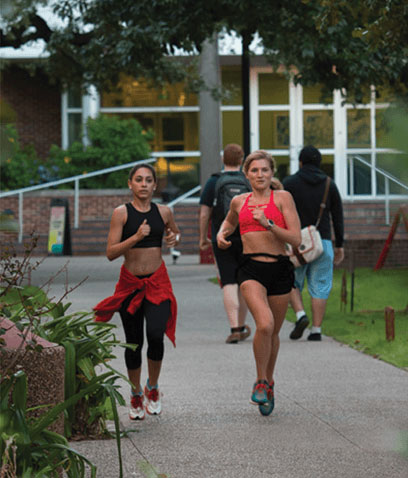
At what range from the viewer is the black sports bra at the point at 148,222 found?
6.24 meters

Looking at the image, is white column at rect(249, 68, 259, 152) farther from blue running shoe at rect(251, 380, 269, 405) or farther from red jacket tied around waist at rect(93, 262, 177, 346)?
blue running shoe at rect(251, 380, 269, 405)

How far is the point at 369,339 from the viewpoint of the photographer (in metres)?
9.47

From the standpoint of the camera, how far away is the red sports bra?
20.6 ft

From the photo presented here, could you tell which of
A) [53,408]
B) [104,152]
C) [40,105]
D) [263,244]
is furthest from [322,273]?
[40,105]

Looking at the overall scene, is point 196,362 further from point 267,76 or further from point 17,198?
point 267,76

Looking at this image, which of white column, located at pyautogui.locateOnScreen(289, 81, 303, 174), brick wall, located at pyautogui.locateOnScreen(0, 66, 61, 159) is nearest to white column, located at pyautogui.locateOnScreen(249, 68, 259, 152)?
white column, located at pyautogui.locateOnScreen(289, 81, 303, 174)

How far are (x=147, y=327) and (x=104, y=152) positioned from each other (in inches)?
914

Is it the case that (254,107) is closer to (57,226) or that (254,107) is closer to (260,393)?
(57,226)

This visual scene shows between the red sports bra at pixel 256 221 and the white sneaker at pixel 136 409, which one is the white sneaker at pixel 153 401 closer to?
the white sneaker at pixel 136 409

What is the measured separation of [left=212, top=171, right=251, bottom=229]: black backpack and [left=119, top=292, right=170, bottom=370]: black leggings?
3.01 metres

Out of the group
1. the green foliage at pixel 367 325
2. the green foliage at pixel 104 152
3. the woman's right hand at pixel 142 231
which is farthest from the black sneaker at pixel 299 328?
the green foliage at pixel 104 152

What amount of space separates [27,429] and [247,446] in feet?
5.95

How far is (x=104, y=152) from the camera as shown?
29.0 metres

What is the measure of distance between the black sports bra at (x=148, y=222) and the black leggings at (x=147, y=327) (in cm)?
39
